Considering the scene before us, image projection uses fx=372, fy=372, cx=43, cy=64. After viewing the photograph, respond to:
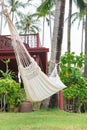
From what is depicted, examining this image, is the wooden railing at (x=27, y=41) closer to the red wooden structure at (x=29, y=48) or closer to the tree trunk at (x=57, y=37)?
the red wooden structure at (x=29, y=48)

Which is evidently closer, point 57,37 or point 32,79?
point 32,79

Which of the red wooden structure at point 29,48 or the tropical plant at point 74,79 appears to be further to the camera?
the red wooden structure at point 29,48

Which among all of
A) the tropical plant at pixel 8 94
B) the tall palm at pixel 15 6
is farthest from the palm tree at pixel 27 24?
the tropical plant at pixel 8 94

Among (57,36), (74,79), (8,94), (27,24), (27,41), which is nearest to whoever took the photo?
(8,94)

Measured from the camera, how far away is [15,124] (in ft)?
21.8

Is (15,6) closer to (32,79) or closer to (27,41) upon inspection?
(27,41)

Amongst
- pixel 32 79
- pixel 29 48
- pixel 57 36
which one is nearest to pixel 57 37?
pixel 57 36

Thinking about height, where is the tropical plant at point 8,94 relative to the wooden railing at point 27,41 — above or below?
below

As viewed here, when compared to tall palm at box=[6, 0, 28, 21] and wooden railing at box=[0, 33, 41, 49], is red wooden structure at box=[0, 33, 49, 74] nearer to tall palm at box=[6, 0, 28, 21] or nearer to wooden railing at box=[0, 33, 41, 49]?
wooden railing at box=[0, 33, 41, 49]

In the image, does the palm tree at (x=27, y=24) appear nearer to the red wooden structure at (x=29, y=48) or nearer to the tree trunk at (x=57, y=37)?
the red wooden structure at (x=29, y=48)

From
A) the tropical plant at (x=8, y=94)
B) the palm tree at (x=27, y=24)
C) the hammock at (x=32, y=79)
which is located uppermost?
the palm tree at (x=27, y=24)

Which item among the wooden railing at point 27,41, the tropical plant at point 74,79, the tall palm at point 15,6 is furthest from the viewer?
the tall palm at point 15,6

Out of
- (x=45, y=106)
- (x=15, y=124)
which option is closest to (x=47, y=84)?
(x=15, y=124)

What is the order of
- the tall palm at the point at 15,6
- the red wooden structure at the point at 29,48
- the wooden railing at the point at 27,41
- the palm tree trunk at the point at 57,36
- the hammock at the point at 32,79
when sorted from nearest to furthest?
the hammock at the point at 32,79, the palm tree trunk at the point at 57,36, the red wooden structure at the point at 29,48, the wooden railing at the point at 27,41, the tall palm at the point at 15,6
